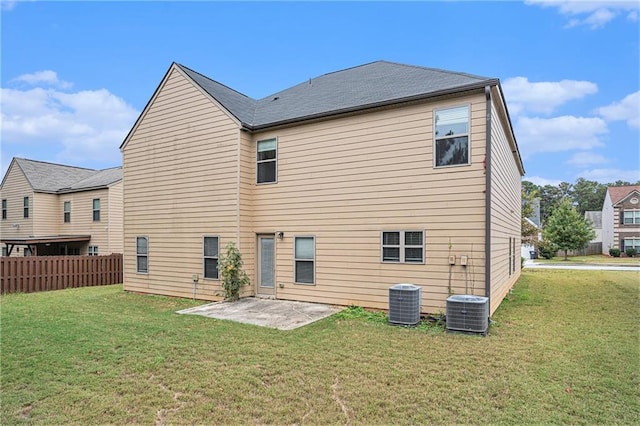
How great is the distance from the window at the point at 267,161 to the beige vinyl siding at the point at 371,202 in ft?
0.63

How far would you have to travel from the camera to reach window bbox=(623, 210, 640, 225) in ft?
113

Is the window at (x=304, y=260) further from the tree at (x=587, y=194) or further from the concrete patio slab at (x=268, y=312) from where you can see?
the tree at (x=587, y=194)

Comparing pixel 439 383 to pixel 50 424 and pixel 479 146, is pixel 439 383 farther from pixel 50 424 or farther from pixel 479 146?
pixel 479 146

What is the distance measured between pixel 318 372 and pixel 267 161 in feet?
21.9

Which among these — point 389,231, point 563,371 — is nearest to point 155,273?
point 389,231

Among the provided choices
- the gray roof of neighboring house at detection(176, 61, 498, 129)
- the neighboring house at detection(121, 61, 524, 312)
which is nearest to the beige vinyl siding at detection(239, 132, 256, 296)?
the neighboring house at detection(121, 61, 524, 312)

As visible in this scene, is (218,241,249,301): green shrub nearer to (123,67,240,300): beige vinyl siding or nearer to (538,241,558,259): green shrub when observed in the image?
(123,67,240,300): beige vinyl siding

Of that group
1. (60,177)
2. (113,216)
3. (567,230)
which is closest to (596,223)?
(567,230)

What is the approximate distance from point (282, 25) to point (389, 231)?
9.26 metres

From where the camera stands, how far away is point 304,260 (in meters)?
9.16

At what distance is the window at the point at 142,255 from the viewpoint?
11570mm

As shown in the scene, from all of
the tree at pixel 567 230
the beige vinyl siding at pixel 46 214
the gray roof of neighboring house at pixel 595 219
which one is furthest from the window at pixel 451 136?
the gray roof of neighboring house at pixel 595 219

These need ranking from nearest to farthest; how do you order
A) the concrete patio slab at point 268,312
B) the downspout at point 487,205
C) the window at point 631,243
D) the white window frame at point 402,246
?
the downspout at point 487,205
the concrete patio slab at point 268,312
the white window frame at point 402,246
the window at point 631,243

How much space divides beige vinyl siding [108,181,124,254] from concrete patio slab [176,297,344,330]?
12.4 metres
